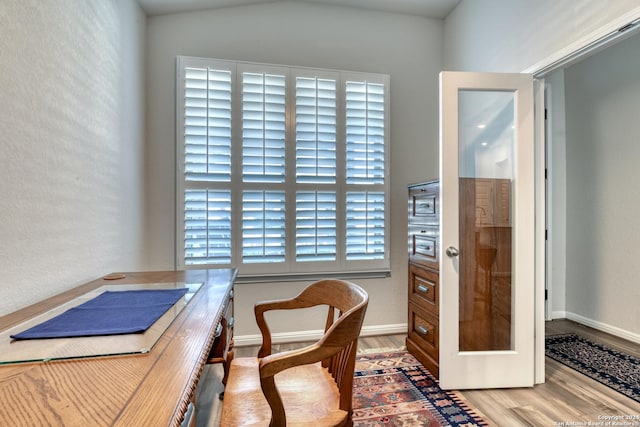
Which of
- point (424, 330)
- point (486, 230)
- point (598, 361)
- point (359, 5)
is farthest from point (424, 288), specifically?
point (359, 5)

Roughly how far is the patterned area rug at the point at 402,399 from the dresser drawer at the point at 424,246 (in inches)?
30.4

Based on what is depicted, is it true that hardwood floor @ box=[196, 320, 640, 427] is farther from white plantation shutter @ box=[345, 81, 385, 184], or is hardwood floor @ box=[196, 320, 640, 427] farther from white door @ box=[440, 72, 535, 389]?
white plantation shutter @ box=[345, 81, 385, 184]

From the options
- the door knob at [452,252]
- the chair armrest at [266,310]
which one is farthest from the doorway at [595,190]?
the chair armrest at [266,310]

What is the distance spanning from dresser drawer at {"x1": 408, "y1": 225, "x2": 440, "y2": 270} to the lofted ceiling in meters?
1.98

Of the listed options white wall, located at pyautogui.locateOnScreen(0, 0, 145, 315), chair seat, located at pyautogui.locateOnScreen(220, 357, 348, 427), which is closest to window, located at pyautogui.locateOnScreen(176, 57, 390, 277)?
white wall, located at pyautogui.locateOnScreen(0, 0, 145, 315)

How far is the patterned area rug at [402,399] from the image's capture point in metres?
1.69

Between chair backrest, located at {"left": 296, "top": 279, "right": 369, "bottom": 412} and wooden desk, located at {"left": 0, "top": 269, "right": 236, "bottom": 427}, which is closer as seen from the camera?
wooden desk, located at {"left": 0, "top": 269, "right": 236, "bottom": 427}

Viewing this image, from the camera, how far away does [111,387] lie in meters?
0.63

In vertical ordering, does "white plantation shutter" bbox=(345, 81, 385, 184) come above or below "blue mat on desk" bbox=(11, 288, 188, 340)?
above

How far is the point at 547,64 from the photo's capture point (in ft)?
6.24

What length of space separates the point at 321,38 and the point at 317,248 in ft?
6.05

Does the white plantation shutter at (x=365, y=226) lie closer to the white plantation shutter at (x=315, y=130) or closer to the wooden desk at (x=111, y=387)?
the white plantation shutter at (x=315, y=130)

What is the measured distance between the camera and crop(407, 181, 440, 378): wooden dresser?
2.14 metres

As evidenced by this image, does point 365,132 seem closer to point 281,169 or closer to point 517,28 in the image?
point 281,169
